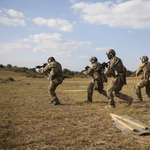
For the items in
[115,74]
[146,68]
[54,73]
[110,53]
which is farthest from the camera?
[146,68]

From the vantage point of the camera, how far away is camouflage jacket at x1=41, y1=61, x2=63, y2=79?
768 centimetres

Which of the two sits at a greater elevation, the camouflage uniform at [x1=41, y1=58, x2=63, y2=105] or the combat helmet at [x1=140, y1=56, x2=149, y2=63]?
the combat helmet at [x1=140, y1=56, x2=149, y2=63]

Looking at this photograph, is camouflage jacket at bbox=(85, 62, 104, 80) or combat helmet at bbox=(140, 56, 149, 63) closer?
camouflage jacket at bbox=(85, 62, 104, 80)

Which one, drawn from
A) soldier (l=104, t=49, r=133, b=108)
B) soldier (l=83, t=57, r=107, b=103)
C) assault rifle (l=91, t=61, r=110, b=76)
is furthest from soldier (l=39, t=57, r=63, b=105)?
soldier (l=104, t=49, r=133, b=108)

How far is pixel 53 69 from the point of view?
25.2 ft

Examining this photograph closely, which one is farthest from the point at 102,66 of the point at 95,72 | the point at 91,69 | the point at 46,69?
the point at 46,69

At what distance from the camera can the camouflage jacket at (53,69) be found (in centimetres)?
768

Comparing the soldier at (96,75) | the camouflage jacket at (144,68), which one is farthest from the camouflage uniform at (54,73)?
the camouflage jacket at (144,68)

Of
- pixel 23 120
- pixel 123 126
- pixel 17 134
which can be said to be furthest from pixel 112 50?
pixel 17 134

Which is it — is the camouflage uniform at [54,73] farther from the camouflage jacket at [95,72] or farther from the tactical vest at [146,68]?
the tactical vest at [146,68]

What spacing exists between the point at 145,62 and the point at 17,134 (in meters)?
7.08

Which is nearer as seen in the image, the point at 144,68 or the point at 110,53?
the point at 110,53

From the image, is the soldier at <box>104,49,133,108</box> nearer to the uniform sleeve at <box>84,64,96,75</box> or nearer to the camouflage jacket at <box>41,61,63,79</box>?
the uniform sleeve at <box>84,64,96,75</box>

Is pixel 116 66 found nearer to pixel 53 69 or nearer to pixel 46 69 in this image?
pixel 53 69
